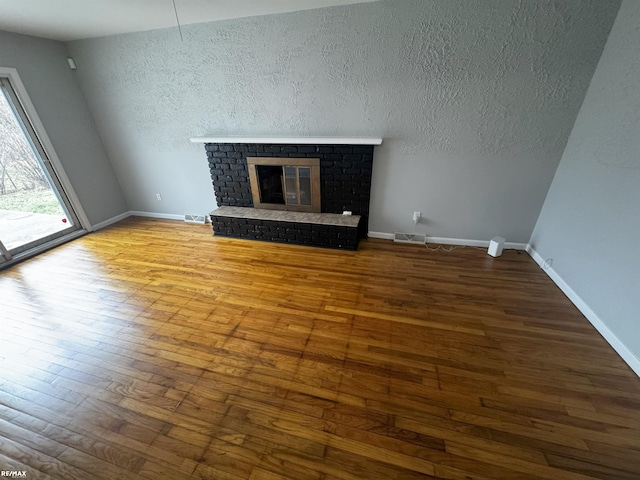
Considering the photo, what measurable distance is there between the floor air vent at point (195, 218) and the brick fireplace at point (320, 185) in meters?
0.58

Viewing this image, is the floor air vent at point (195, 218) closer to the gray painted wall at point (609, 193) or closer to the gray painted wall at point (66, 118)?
the gray painted wall at point (66, 118)

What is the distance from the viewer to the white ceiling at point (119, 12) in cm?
213

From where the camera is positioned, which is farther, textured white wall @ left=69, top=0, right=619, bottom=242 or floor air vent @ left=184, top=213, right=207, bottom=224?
floor air vent @ left=184, top=213, right=207, bottom=224

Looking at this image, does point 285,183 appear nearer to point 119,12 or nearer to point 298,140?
point 298,140

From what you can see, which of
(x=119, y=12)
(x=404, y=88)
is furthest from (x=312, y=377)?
(x=119, y=12)

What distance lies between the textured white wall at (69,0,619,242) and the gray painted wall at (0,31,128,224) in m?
0.22

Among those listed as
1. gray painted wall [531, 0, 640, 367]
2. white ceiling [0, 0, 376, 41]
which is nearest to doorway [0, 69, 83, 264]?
white ceiling [0, 0, 376, 41]

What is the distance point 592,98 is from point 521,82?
1.77ft

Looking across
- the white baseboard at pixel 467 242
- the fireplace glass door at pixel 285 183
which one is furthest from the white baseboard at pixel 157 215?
the white baseboard at pixel 467 242

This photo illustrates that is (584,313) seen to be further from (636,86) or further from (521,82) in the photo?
(521,82)

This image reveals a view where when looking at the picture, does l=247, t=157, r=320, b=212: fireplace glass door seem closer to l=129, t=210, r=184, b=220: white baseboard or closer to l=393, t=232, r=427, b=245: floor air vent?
l=393, t=232, r=427, b=245: floor air vent

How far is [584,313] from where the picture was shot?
199 centimetres

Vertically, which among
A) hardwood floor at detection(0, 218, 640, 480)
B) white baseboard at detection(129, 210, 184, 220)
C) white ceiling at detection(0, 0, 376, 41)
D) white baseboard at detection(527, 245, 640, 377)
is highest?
white ceiling at detection(0, 0, 376, 41)

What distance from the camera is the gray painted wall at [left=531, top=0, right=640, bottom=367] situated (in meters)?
1.68
